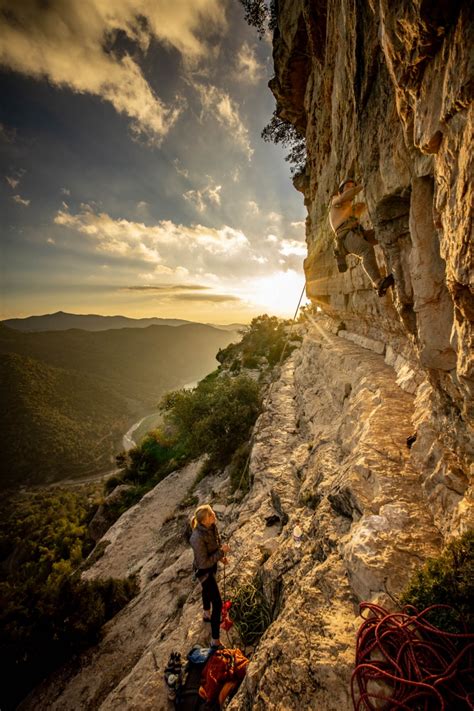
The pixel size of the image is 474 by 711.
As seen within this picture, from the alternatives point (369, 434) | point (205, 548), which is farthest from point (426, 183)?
point (205, 548)

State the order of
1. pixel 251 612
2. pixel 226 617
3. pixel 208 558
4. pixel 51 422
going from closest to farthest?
pixel 208 558 < pixel 251 612 < pixel 226 617 < pixel 51 422

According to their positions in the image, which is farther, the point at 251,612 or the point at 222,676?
the point at 251,612

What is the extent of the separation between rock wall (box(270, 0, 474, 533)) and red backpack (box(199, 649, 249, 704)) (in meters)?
3.96

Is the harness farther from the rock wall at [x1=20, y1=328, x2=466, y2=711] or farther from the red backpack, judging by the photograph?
the red backpack

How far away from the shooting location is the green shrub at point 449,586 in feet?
7.74

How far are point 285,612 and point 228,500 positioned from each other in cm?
827

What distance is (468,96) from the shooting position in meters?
2.16

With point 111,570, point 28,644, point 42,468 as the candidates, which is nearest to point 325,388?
point 28,644

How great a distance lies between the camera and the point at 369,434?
218 inches

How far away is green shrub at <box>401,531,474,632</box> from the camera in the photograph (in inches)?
92.9

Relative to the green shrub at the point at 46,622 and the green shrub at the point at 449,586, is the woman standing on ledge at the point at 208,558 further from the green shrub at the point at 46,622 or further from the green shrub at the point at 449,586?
the green shrub at the point at 46,622

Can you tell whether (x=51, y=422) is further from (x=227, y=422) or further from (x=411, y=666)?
(x=411, y=666)

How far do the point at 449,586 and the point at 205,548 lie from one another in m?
3.97

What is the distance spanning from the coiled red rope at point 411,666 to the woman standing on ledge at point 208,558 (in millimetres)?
3022
